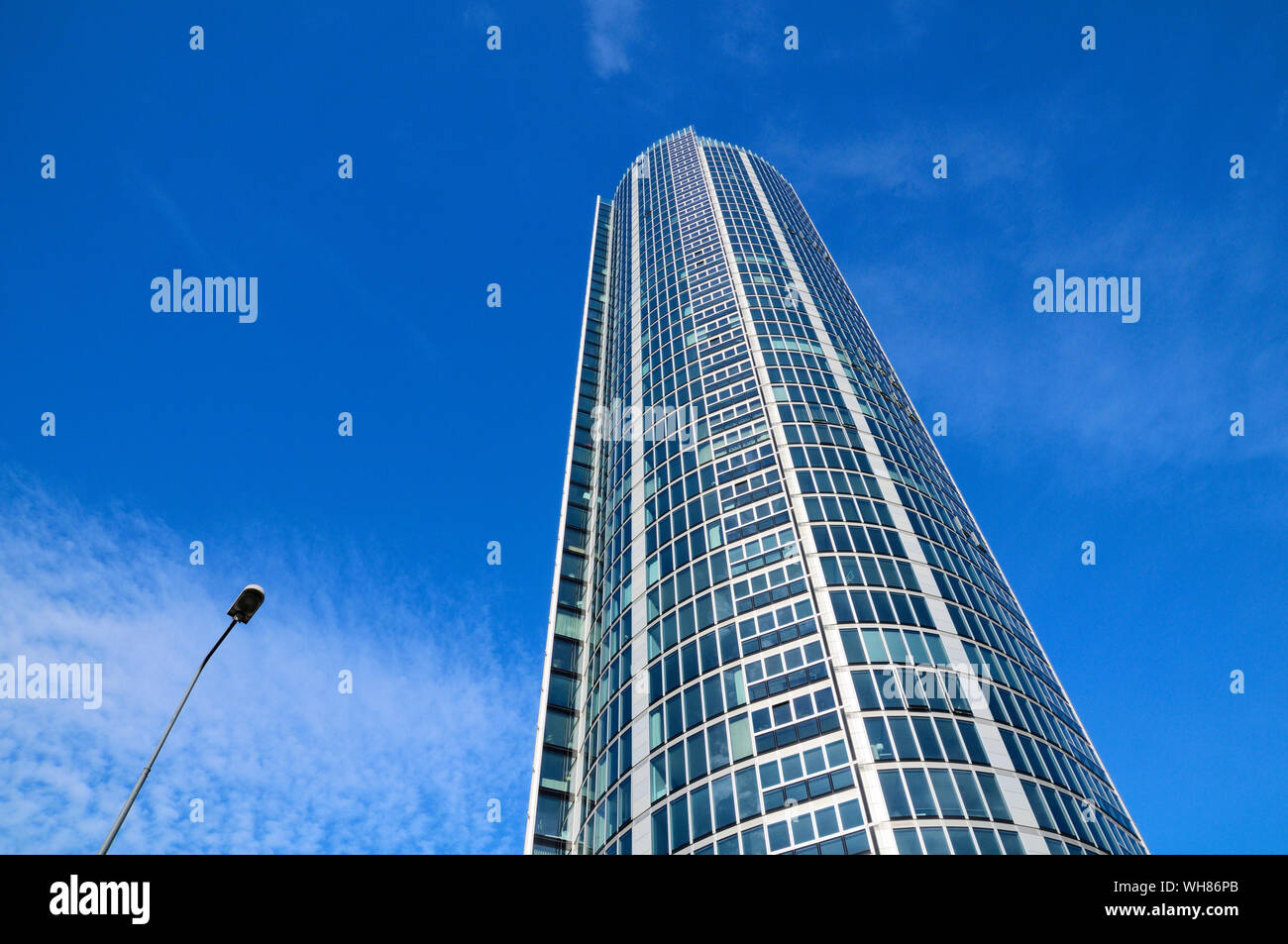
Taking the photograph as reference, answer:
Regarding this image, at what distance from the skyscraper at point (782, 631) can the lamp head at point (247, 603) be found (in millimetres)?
27799

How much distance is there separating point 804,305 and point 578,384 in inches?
1267

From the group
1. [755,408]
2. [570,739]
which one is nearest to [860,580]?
[755,408]

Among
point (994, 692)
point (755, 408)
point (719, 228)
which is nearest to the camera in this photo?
point (994, 692)

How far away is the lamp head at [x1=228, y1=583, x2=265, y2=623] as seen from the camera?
53.1 feet

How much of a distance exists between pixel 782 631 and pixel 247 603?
3625 centimetres

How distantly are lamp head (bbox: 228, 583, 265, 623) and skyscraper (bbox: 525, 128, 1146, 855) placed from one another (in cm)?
2780

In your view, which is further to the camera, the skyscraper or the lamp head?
the skyscraper

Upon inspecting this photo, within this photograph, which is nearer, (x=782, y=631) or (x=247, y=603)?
(x=247, y=603)

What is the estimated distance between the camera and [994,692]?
149 feet

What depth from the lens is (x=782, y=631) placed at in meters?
47.6

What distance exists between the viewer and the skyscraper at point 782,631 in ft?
126

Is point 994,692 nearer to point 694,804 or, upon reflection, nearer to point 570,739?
point 694,804

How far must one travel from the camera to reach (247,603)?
1619 centimetres

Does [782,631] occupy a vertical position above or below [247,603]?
above
